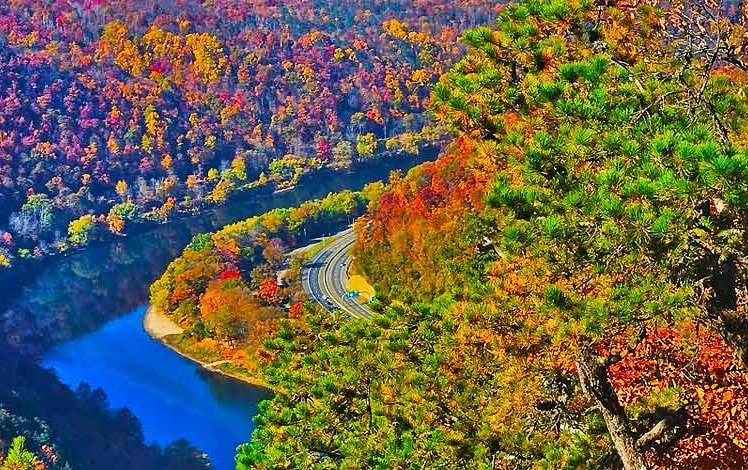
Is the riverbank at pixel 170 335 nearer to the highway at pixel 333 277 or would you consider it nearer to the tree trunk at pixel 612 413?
the highway at pixel 333 277

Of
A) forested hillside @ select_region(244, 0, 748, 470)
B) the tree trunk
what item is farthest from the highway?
the tree trunk

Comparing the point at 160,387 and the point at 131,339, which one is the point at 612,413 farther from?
the point at 131,339

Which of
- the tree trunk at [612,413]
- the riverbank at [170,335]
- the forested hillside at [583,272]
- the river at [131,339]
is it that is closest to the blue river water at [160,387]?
the river at [131,339]

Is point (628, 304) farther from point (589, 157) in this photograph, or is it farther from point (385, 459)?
point (385, 459)

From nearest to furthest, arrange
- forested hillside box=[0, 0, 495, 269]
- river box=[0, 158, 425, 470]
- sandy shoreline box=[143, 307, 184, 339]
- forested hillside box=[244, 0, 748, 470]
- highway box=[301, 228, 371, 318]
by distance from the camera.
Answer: forested hillside box=[244, 0, 748, 470] → river box=[0, 158, 425, 470] → highway box=[301, 228, 371, 318] → sandy shoreline box=[143, 307, 184, 339] → forested hillside box=[0, 0, 495, 269]

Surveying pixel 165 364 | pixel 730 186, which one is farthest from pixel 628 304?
pixel 165 364

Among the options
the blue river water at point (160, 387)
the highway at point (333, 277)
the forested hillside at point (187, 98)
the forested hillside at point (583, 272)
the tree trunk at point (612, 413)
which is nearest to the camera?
the forested hillside at point (583, 272)

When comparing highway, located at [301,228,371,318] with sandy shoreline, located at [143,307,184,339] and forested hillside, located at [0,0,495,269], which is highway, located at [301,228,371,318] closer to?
sandy shoreline, located at [143,307,184,339]
